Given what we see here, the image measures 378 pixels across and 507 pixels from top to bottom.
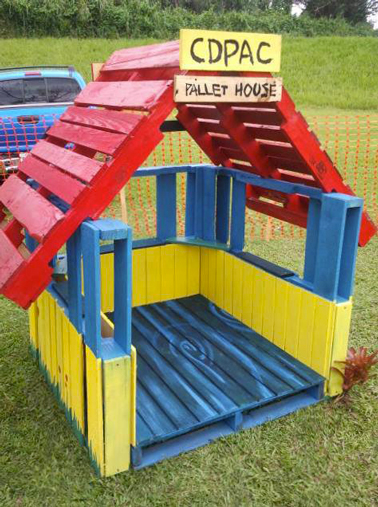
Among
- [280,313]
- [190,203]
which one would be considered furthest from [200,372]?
[190,203]

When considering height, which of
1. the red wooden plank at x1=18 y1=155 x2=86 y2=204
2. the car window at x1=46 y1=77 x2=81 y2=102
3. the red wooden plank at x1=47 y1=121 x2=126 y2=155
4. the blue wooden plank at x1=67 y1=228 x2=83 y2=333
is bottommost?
the blue wooden plank at x1=67 y1=228 x2=83 y2=333

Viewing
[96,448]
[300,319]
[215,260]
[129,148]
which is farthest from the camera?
[215,260]

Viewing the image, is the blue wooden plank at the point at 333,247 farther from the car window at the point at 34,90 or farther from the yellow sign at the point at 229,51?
the car window at the point at 34,90

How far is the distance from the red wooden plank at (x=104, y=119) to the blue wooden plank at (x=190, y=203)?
1427 mm

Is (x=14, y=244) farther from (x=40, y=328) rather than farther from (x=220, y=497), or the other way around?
(x=220, y=497)

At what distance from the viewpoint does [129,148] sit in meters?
2.73

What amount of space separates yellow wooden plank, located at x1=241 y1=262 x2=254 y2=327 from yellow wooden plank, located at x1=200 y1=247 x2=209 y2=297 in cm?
59

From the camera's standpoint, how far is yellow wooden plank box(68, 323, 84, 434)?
119 inches

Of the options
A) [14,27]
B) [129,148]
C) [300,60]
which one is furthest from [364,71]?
[129,148]

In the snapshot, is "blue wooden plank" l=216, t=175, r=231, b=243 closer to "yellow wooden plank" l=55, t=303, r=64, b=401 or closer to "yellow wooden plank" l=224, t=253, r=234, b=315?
"yellow wooden plank" l=224, t=253, r=234, b=315

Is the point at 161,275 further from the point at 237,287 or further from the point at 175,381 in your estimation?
the point at 175,381

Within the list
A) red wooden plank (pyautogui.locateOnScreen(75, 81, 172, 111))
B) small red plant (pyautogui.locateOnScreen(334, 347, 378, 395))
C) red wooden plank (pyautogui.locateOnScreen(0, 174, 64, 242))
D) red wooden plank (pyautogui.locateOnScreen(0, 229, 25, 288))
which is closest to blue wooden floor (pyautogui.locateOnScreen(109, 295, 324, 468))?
small red plant (pyautogui.locateOnScreen(334, 347, 378, 395))

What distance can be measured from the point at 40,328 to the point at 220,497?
180 centimetres

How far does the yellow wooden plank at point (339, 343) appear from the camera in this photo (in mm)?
3539
